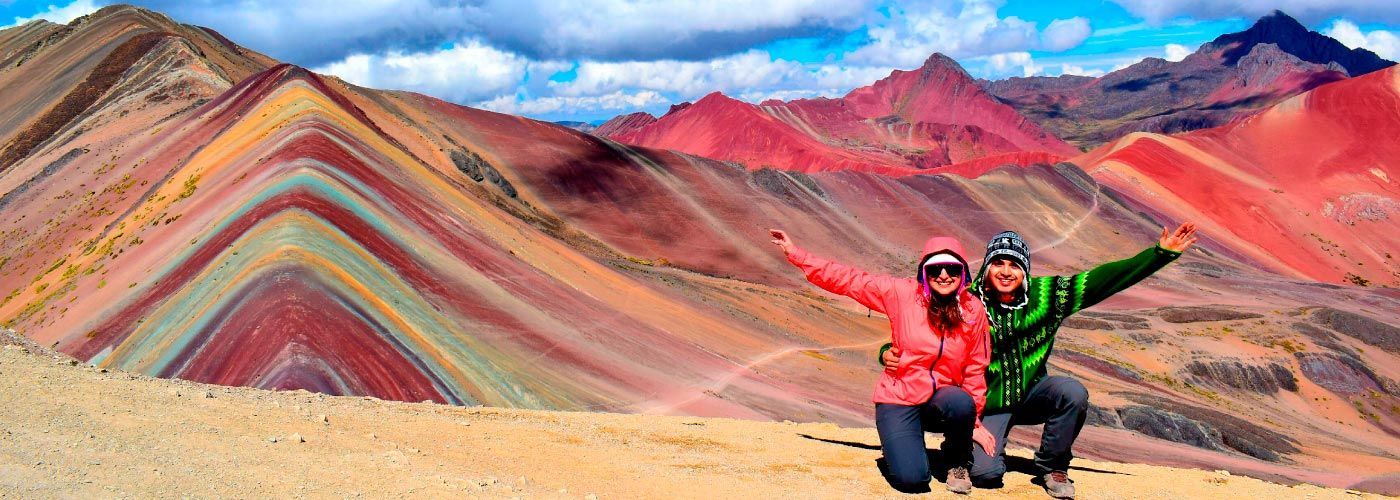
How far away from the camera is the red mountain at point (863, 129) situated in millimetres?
93625

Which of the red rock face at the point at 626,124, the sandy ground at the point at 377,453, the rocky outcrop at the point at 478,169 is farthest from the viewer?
the red rock face at the point at 626,124

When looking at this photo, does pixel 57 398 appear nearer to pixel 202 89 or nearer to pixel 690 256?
pixel 690 256

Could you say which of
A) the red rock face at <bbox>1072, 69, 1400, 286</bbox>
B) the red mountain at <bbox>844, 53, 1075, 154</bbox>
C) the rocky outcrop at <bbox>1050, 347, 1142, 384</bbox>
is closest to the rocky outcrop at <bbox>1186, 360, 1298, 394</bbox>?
the rocky outcrop at <bbox>1050, 347, 1142, 384</bbox>

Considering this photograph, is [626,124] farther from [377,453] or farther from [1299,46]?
[1299,46]

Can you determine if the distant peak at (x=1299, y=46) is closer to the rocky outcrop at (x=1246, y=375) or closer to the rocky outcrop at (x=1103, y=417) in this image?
the rocky outcrop at (x=1246, y=375)

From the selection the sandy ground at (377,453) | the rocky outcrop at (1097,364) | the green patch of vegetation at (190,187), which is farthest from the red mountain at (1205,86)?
the sandy ground at (377,453)

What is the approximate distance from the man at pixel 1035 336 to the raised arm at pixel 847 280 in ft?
1.04

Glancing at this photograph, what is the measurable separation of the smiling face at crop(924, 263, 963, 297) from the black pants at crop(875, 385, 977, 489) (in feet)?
1.81

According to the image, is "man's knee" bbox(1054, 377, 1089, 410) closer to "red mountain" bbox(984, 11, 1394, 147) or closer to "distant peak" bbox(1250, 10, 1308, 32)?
"red mountain" bbox(984, 11, 1394, 147)

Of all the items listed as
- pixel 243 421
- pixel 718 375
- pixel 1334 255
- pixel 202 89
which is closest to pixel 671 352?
pixel 718 375

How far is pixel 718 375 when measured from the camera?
660 inches

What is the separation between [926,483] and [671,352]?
38.8ft

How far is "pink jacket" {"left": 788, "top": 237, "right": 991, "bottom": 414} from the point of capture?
5.58 m

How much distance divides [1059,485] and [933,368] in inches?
37.9
